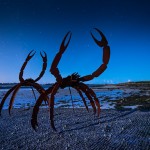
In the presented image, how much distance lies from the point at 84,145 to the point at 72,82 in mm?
7161

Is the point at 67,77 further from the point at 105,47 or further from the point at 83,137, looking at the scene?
the point at 83,137

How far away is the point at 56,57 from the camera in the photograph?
384 cm

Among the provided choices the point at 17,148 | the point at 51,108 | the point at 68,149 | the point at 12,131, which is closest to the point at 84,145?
the point at 68,149

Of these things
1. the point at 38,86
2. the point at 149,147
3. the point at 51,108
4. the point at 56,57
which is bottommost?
the point at 149,147

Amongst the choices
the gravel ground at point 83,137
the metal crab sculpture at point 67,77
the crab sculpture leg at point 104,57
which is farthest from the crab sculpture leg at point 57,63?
the gravel ground at point 83,137

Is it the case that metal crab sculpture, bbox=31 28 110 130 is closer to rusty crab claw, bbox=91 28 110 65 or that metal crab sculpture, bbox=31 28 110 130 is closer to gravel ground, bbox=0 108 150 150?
rusty crab claw, bbox=91 28 110 65

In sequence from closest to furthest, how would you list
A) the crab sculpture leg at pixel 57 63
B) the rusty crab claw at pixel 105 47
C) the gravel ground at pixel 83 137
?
the crab sculpture leg at pixel 57 63 < the rusty crab claw at pixel 105 47 < the gravel ground at pixel 83 137

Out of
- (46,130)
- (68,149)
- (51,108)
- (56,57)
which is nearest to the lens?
(56,57)

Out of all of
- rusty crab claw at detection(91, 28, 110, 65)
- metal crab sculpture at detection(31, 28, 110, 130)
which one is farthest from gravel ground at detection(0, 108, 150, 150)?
rusty crab claw at detection(91, 28, 110, 65)

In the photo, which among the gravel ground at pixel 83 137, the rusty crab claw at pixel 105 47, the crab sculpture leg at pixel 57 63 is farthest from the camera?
the gravel ground at pixel 83 137

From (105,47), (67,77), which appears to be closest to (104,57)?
(105,47)

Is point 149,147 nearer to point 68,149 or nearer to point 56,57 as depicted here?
point 68,149

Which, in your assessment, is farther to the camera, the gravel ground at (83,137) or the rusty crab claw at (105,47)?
the gravel ground at (83,137)

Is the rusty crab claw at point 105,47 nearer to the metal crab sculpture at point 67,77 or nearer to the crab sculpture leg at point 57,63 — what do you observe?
the metal crab sculpture at point 67,77
